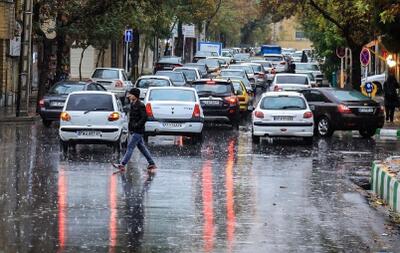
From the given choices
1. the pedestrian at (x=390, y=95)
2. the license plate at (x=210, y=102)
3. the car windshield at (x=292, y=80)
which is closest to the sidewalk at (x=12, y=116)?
the license plate at (x=210, y=102)

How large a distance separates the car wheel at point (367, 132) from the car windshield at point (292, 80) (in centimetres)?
1335

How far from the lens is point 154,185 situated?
54.4 feet

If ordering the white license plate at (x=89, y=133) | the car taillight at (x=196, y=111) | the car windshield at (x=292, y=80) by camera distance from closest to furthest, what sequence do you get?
the white license plate at (x=89, y=133) → the car taillight at (x=196, y=111) → the car windshield at (x=292, y=80)

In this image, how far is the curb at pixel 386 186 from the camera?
46.4ft

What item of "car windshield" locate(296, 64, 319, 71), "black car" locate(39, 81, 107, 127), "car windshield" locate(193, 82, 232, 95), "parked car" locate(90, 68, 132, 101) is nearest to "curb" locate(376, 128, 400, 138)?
"car windshield" locate(193, 82, 232, 95)

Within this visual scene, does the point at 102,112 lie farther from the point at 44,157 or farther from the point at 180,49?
the point at 180,49

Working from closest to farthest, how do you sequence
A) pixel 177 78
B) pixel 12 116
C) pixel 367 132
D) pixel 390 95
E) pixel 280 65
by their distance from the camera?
pixel 367 132 < pixel 390 95 < pixel 12 116 < pixel 177 78 < pixel 280 65

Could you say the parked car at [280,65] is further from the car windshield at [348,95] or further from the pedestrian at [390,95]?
the car windshield at [348,95]

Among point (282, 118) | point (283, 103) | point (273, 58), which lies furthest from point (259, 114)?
point (273, 58)

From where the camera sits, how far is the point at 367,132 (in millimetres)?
28984

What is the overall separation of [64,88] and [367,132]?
10034 mm

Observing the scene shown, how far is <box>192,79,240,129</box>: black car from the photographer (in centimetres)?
2988

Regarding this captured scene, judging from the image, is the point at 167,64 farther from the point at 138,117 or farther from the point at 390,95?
the point at 138,117

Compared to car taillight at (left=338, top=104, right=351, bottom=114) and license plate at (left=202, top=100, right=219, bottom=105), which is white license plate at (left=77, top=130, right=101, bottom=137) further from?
car taillight at (left=338, top=104, right=351, bottom=114)
